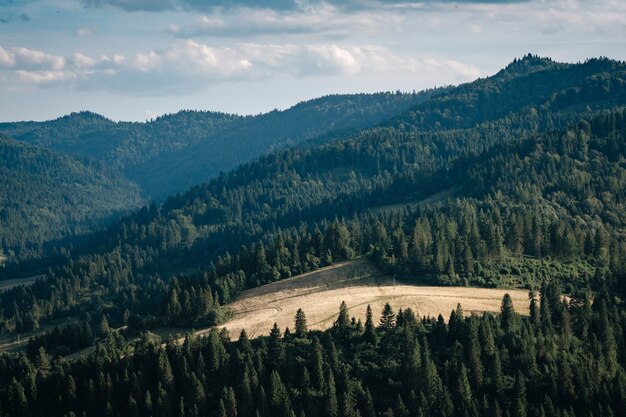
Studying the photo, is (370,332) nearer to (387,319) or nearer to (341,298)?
(387,319)

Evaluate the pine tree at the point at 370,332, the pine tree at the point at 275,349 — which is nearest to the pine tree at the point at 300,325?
the pine tree at the point at 275,349

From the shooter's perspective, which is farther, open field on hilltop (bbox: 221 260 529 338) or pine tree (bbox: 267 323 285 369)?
open field on hilltop (bbox: 221 260 529 338)

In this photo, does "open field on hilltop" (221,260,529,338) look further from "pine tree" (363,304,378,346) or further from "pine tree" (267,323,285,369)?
"pine tree" (363,304,378,346)

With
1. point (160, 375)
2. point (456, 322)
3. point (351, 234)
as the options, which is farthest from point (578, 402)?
point (351, 234)

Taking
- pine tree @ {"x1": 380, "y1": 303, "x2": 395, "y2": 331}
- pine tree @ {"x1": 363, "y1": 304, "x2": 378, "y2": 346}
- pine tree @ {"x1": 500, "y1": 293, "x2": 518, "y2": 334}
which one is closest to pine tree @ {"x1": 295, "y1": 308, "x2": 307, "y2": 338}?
pine tree @ {"x1": 363, "y1": 304, "x2": 378, "y2": 346}

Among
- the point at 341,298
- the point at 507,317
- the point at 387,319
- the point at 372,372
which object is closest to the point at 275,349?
the point at 372,372

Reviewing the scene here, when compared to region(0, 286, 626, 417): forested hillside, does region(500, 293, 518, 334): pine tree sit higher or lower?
higher

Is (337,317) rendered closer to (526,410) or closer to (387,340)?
(387,340)

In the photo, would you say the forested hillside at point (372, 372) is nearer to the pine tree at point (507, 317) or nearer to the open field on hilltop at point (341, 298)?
the pine tree at point (507, 317)

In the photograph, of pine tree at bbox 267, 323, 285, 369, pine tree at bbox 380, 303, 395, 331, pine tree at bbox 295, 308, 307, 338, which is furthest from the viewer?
pine tree at bbox 380, 303, 395, 331
